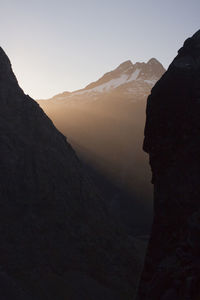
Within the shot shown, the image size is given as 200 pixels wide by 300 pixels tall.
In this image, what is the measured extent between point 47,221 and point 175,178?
37.6 m

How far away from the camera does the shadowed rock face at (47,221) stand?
4644cm

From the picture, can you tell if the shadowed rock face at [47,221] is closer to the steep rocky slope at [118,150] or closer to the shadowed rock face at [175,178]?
the shadowed rock face at [175,178]

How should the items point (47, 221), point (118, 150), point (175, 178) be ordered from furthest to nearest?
point (118, 150), point (47, 221), point (175, 178)

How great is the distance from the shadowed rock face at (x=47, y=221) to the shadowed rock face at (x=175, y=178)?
2632cm

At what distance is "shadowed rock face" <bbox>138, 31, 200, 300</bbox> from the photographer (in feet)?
48.8

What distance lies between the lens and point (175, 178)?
19.3 metres

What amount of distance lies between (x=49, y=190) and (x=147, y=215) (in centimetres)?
5169

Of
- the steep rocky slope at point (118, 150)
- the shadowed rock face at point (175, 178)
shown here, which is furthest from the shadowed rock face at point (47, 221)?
the steep rocky slope at point (118, 150)

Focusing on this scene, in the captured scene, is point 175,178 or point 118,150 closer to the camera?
point 175,178

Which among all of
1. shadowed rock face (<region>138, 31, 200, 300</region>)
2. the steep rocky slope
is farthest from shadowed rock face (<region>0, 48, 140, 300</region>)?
the steep rocky slope

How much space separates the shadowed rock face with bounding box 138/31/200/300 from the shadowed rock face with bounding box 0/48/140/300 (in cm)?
2632

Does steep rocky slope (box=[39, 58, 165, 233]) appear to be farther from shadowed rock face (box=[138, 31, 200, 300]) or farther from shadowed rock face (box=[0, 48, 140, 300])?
shadowed rock face (box=[138, 31, 200, 300])

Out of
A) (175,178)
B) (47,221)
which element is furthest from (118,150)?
(175,178)

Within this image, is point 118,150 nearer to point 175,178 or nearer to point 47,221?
point 47,221
